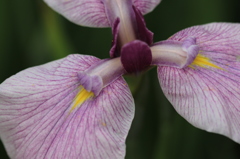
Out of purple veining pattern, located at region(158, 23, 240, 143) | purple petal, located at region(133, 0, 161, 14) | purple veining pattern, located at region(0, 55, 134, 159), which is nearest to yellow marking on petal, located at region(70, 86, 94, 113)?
purple veining pattern, located at region(0, 55, 134, 159)

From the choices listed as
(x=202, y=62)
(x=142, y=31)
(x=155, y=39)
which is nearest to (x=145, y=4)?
(x=142, y=31)

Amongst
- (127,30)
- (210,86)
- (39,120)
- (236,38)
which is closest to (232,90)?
(210,86)

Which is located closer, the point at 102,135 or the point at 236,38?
the point at 102,135

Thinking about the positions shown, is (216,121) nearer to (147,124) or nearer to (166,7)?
(147,124)

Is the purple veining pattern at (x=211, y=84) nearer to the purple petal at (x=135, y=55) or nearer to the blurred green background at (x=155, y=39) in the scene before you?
the purple petal at (x=135, y=55)

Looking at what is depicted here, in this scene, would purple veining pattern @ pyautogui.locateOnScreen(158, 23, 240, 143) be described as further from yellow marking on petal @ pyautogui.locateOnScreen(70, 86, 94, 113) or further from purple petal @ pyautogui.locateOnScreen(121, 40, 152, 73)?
yellow marking on petal @ pyautogui.locateOnScreen(70, 86, 94, 113)

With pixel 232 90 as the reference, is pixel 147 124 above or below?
below
